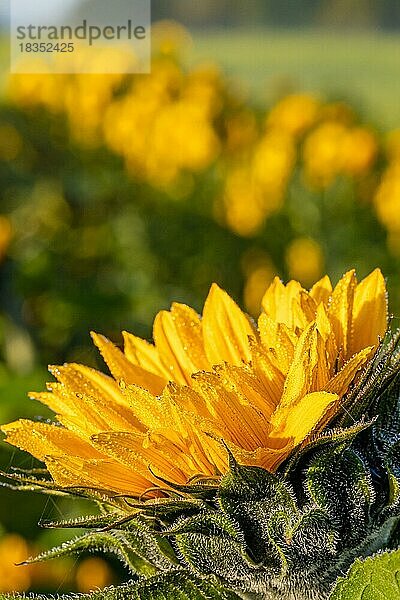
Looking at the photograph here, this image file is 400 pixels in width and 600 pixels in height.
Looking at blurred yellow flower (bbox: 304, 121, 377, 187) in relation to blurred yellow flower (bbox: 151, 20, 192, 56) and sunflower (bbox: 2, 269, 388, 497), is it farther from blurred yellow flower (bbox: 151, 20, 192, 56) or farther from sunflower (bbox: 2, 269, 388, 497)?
sunflower (bbox: 2, 269, 388, 497)

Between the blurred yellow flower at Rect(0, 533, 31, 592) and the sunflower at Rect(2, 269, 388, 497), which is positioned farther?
the blurred yellow flower at Rect(0, 533, 31, 592)

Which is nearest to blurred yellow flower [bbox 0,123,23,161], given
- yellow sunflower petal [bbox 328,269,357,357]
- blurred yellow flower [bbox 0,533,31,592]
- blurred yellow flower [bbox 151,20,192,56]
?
blurred yellow flower [bbox 151,20,192,56]

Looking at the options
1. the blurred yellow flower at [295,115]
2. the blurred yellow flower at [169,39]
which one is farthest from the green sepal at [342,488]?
the blurred yellow flower at [169,39]

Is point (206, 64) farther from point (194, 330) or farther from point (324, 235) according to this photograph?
point (194, 330)

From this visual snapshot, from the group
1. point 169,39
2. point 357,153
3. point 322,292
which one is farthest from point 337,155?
point 322,292

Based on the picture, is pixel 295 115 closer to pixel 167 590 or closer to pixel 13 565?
pixel 13 565

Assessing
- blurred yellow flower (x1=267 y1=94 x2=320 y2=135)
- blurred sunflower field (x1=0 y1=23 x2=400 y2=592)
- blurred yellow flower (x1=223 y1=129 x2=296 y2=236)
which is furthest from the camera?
blurred yellow flower (x1=267 y1=94 x2=320 y2=135)
